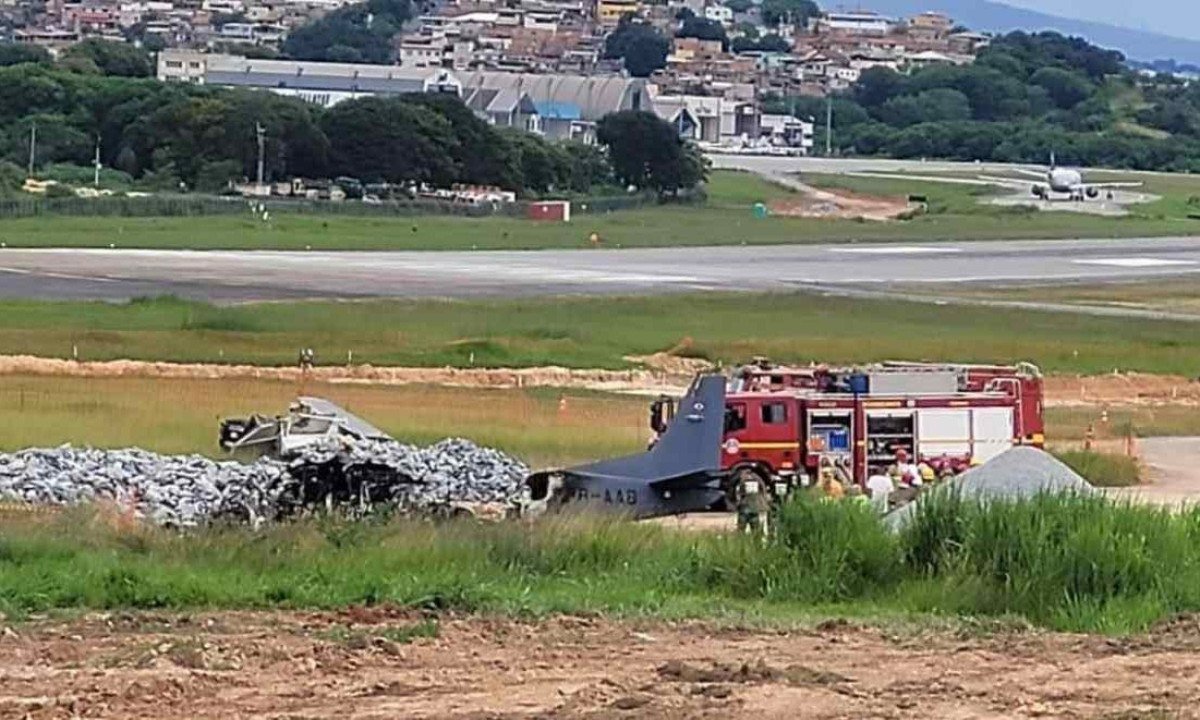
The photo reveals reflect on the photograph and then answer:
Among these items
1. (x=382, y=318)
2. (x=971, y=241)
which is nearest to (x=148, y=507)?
(x=382, y=318)

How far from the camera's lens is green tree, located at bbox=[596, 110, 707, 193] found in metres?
151

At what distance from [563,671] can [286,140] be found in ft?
410

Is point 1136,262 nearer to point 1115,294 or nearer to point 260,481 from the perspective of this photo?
point 1115,294

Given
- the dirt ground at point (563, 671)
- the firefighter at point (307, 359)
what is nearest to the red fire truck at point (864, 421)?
the dirt ground at point (563, 671)

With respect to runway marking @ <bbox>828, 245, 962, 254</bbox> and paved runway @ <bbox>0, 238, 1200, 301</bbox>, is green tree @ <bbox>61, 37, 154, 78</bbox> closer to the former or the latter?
runway marking @ <bbox>828, 245, 962, 254</bbox>

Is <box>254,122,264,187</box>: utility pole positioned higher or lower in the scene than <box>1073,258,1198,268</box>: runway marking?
higher

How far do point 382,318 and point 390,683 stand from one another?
167 feet

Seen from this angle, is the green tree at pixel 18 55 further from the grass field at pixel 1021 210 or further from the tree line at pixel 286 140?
the grass field at pixel 1021 210

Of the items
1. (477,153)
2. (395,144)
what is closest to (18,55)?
(477,153)

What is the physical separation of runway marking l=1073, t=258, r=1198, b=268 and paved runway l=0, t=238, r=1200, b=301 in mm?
44

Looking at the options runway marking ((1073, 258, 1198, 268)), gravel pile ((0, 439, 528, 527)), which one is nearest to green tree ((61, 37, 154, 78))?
runway marking ((1073, 258, 1198, 268))

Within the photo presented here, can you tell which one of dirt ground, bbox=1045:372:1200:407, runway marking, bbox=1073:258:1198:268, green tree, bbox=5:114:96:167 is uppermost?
green tree, bbox=5:114:96:167

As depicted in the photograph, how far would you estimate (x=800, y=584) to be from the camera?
17781 mm

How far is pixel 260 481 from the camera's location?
94.0 ft
